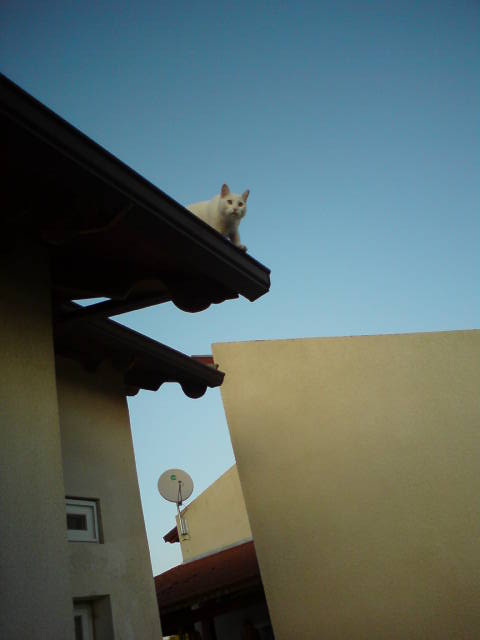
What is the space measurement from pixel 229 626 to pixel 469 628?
4.52 meters

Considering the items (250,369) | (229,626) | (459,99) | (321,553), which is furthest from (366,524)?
(459,99)

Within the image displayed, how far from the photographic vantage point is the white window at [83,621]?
10.4ft

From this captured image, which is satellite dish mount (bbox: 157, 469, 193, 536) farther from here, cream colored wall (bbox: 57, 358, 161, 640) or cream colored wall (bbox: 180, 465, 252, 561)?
cream colored wall (bbox: 57, 358, 161, 640)

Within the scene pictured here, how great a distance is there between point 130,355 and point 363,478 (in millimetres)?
3285

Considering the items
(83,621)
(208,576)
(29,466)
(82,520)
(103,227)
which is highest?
(103,227)

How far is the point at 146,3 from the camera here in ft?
23.3

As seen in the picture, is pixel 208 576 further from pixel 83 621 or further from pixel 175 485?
pixel 83 621

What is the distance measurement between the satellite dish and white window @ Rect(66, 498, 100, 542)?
5636 millimetres

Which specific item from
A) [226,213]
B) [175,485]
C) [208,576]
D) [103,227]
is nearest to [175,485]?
[175,485]

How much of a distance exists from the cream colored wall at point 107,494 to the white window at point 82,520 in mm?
52

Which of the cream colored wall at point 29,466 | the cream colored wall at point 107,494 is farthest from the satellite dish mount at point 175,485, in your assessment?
the cream colored wall at point 29,466

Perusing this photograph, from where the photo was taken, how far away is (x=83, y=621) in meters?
3.21

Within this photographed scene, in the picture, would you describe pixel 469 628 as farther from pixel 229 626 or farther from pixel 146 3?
pixel 146 3

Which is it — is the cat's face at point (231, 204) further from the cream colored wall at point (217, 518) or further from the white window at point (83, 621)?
the cream colored wall at point (217, 518)
